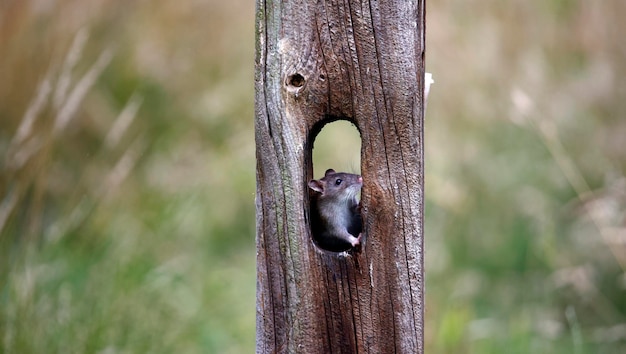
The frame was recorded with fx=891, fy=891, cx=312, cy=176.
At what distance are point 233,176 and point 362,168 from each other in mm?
4105

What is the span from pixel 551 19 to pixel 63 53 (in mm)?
3512

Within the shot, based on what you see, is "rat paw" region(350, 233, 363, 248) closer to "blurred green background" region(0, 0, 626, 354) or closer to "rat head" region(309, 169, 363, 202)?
"rat head" region(309, 169, 363, 202)

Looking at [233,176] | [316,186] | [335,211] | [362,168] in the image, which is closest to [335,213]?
[335,211]

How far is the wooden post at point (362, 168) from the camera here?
2.49 m

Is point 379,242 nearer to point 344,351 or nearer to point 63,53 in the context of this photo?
point 344,351

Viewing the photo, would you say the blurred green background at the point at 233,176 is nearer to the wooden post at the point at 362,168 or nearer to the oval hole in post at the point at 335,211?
the oval hole in post at the point at 335,211

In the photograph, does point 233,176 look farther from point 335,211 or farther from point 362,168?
point 362,168

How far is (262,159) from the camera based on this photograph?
102 inches

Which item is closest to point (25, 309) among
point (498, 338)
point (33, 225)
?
point (33, 225)

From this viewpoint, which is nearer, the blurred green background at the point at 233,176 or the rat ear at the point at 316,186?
the rat ear at the point at 316,186

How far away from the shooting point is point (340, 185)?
3.10 meters

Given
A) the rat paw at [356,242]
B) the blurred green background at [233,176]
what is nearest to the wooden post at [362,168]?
the rat paw at [356,242]

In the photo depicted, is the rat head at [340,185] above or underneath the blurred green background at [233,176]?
underneath

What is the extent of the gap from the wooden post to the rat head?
1.01 feet
